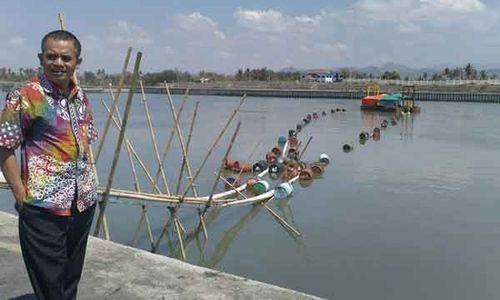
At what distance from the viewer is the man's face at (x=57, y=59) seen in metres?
2.22

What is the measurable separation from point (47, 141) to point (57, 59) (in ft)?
1.11

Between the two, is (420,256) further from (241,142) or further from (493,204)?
(241,142)

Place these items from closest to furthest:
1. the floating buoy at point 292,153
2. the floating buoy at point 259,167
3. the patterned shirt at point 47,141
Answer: the patterned shirt at point 47,141
the floating buoy at point 259,167
the floating buoy at point 292,153

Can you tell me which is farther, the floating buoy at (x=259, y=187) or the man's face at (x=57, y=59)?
the floating buoy at (x=259, y=187)

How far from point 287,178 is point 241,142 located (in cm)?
890

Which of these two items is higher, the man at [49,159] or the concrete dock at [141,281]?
the man at [49,159]

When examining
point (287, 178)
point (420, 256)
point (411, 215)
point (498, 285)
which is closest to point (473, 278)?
point (498, 285)

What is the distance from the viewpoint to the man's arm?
2.18 metres

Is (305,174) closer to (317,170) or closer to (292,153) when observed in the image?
(317,170)

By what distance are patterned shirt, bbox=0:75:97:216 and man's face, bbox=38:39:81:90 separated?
4 centimetres

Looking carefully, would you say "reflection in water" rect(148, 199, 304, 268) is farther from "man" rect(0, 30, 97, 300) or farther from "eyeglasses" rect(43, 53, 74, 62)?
"eyeglasses" rect(43, 53, 74, 62)

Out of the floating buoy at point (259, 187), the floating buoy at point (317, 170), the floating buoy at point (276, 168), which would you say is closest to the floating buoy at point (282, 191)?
the floating buoy at point (259, 187)

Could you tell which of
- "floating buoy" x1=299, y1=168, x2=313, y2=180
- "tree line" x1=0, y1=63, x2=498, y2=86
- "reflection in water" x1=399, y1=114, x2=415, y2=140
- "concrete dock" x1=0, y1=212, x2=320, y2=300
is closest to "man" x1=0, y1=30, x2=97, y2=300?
"concrete dock" x1=0, y1=212, x2=320, y2=300

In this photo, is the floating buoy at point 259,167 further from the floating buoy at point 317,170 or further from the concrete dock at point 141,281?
the concrete dock at point 141,281
